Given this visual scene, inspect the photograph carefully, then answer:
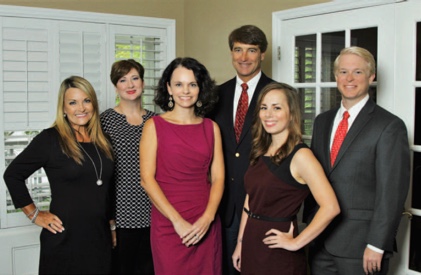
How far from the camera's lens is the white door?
2721mm

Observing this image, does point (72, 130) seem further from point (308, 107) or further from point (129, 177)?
point (308, 107)

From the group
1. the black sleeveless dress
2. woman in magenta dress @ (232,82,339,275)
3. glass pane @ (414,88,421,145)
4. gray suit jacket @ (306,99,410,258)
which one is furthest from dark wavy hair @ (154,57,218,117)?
glass pane @ (414,88,421,145)

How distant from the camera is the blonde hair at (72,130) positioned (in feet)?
8.06

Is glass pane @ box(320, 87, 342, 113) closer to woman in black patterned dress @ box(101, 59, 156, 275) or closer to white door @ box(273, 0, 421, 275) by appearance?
white door @ box(273, 0, 421, 275)

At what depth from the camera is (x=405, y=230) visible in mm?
2760

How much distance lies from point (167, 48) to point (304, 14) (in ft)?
5.39

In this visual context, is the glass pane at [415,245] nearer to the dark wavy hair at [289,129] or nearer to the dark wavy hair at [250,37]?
the dark wavy hair at [289,129]

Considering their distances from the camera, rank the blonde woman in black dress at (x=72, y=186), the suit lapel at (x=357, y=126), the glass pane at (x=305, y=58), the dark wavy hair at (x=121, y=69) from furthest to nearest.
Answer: the glass pane at (x=305, y=58), the dark wavy hair at (x=121, y=69), the blonde woman in black dress at (x=72, y=186), the suit lapel at (x=357, y=126)

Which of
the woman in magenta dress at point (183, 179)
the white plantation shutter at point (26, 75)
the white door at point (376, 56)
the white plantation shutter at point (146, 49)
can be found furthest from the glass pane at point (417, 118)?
the white plantation shutter at point (26, 75)

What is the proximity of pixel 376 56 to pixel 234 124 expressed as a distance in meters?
0.96

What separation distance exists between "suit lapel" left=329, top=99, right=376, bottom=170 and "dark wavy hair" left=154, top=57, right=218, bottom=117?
759 millimetres

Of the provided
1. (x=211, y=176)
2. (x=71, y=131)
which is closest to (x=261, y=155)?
(x=211, y=176)

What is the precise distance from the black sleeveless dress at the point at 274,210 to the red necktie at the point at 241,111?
711 millimetres

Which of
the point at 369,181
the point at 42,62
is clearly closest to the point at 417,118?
the point at 369,181
